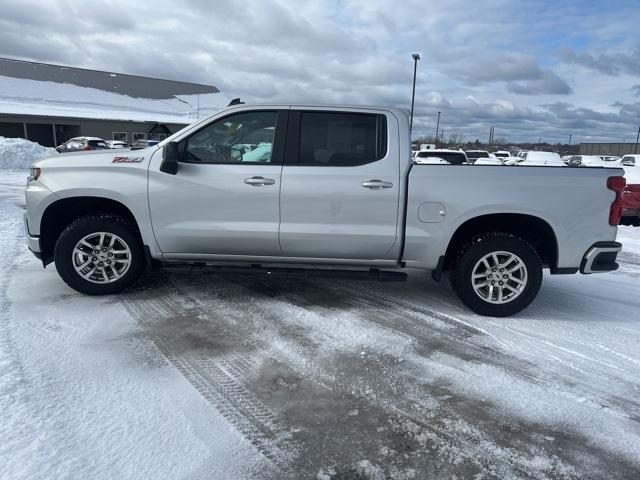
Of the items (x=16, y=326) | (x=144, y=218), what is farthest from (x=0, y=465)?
(x=144, y=218)

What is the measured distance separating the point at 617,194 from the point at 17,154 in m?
25.7

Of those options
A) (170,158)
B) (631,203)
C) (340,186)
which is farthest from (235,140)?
(631,203)

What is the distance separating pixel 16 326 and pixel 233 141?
2.53 metres

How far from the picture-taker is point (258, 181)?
4.44 metres

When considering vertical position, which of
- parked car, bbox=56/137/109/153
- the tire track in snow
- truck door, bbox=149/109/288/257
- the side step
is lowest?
the tire track in snow

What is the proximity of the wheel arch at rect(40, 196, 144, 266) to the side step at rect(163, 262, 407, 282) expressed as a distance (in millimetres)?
617

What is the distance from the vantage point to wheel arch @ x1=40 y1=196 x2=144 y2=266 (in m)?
4.73

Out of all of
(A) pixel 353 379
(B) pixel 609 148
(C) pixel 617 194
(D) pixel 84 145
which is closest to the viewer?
(A) pixel 353 379

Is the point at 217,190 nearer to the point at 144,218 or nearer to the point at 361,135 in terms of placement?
the point at 144,218

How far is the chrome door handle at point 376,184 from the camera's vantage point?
4363 millimetres

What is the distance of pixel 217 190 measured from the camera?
4.48 m

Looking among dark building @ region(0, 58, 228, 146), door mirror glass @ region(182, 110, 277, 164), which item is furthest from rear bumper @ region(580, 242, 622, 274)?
dark building @ region(0, 58, 228, 146)

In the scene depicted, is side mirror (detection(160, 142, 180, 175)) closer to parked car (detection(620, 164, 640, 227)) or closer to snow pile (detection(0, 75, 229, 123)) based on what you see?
parked car (detection(620, 164, 640, 227))

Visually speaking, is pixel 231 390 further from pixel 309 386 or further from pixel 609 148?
pixel 609 148
